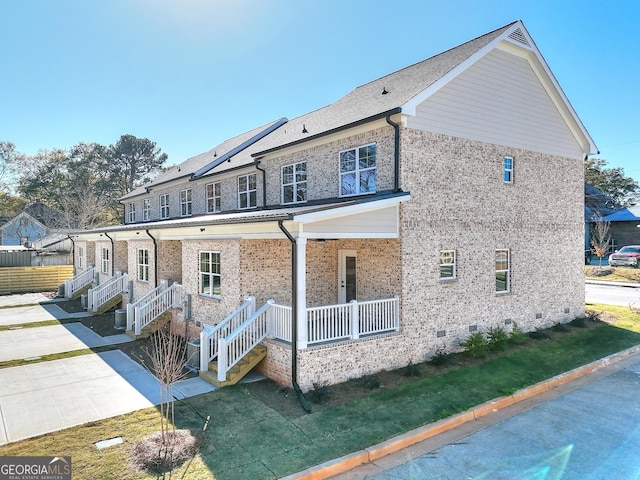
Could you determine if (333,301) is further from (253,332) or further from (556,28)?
(556,28)

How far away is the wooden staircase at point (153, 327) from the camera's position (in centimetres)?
1423

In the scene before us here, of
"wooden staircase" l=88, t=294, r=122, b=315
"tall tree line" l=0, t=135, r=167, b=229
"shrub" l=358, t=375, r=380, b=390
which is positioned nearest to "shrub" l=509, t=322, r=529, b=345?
"shrub" l=358, t=375, r=380, b=390

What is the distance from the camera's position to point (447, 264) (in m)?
11.9

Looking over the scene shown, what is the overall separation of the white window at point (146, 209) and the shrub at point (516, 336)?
24188 mm

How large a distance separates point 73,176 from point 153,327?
46.5 m

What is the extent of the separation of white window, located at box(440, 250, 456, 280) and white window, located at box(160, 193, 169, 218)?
19.0m

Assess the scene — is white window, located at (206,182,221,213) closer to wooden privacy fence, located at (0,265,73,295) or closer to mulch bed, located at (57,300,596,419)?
mulch bed, located at (57,300,596,419)

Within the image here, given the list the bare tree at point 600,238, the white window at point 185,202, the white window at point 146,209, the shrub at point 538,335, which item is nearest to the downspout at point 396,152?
the shrub at point 538,335

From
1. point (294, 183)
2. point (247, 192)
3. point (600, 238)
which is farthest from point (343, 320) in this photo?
point (600, 238)

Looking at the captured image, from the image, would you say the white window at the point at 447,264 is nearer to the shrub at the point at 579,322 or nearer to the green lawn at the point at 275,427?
the green lawn at the point at 275,427

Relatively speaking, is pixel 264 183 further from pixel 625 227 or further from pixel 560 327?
pixel 625 227

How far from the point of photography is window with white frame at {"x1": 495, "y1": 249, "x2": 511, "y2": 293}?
13.4m

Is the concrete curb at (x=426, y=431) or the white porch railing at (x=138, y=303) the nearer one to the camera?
the concrete curb at (x=426, y=431)

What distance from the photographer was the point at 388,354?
10391 millimetres
